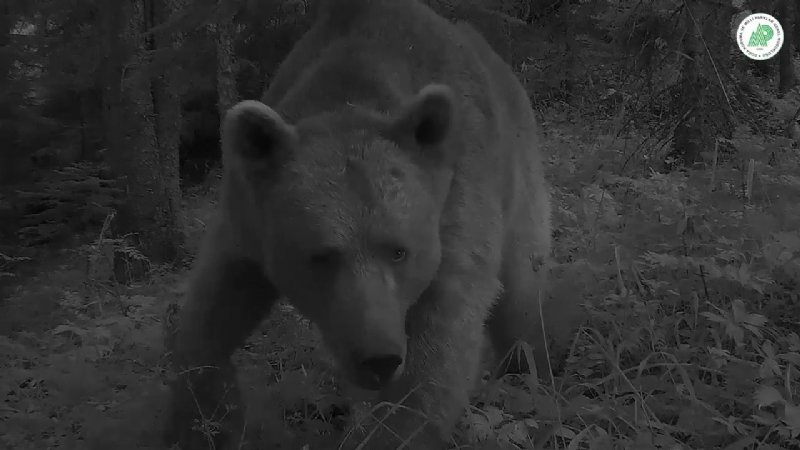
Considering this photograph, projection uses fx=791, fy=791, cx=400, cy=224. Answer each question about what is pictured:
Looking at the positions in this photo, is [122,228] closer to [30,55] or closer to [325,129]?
[30,55]

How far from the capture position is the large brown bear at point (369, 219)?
10.0ft

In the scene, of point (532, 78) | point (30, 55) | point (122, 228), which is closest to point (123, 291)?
point (122, 228)

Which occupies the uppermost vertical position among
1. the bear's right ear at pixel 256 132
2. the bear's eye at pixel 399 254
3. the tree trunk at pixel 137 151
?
the bear's right ear at pixel 256 132

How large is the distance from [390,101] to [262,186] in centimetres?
80

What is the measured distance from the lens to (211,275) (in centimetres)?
379

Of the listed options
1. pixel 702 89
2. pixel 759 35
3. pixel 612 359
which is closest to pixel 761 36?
pixel 759 35

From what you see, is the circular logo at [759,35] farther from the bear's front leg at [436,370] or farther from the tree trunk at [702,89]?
Result: the bear's front leg at [436,370]

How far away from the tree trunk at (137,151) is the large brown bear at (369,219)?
635 cm

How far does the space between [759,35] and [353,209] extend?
25.4ft

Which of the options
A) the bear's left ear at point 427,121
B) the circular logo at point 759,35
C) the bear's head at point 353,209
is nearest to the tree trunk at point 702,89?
the circular logo at point 759,35

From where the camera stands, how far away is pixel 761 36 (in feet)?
30.1

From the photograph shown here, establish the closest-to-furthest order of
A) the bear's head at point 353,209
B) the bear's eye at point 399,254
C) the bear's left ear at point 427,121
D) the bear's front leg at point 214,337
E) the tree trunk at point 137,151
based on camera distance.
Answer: the bear's head at point 353,209 → the bear's eye at point 399,254 → the bear's left ear at point 427,121 → the bear's front leg at point 214,337 → the tree trunk at point 137,151

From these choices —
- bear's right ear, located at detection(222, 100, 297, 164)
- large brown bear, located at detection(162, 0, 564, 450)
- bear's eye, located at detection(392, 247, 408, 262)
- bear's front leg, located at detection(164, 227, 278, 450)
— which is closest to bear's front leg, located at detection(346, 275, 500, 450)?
large brown bear, located at detection(162, 0, 564, 450)

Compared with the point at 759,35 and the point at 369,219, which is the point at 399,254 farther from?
the point at 759,35
